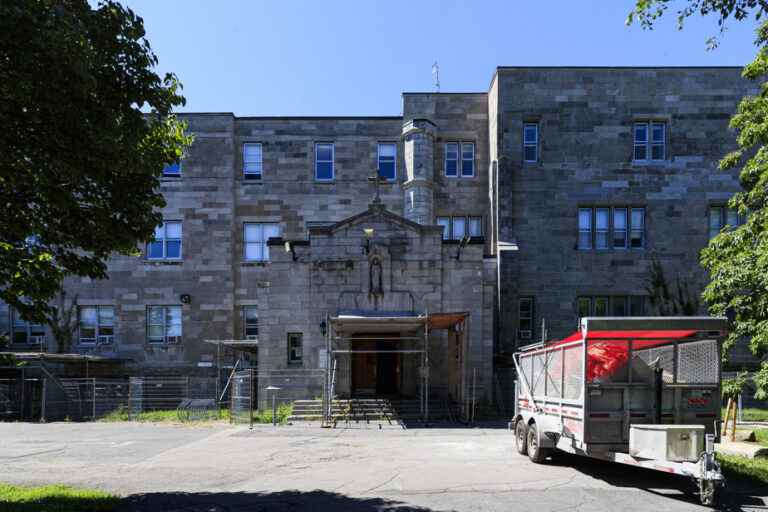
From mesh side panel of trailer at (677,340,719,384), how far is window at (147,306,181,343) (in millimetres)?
24331

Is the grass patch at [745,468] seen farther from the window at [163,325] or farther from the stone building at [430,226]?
the window at [163,325]

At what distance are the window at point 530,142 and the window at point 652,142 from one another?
445cm

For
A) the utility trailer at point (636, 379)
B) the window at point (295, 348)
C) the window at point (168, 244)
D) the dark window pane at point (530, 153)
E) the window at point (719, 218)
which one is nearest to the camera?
the utility trailer at point (636, 379)

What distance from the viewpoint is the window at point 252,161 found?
30.7 m

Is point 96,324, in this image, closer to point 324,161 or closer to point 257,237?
point 257,237

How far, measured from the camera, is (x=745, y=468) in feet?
38.3

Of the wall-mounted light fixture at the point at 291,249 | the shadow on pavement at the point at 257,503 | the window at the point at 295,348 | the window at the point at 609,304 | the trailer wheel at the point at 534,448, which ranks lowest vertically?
the shadow on pavement at the point at 257,503

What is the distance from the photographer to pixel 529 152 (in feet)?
93.2

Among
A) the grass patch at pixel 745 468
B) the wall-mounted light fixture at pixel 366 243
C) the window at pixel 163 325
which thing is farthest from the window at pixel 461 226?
the grass patch at pixel 745 468

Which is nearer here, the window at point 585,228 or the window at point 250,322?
the window at point 585,228

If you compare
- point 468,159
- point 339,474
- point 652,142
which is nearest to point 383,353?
point 468,159

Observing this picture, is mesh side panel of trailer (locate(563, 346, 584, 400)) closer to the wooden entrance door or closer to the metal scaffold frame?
the metal scaffold frame

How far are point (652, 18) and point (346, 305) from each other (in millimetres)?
15123

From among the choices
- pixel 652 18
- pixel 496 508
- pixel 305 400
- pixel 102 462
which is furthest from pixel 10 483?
pixel 652 18
